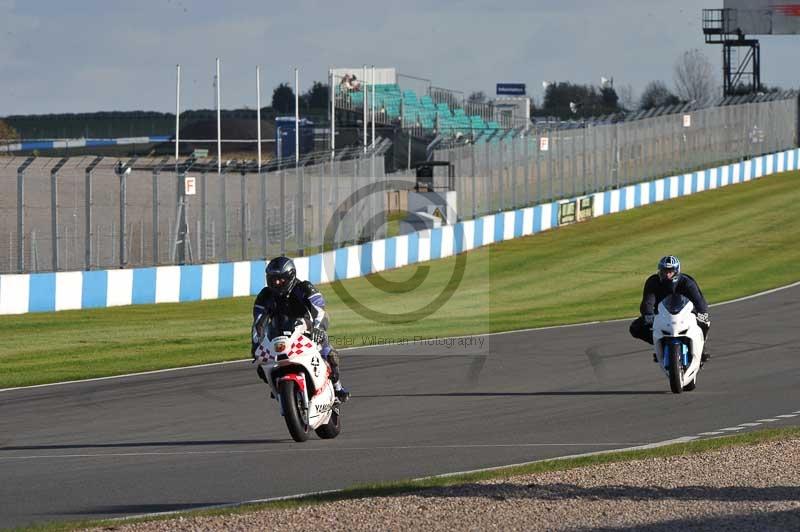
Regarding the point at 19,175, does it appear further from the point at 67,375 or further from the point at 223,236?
the point at 67,375

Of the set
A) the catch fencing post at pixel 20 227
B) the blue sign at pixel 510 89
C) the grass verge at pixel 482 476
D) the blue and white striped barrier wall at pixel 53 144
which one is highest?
the blue sign at pixel 510 89

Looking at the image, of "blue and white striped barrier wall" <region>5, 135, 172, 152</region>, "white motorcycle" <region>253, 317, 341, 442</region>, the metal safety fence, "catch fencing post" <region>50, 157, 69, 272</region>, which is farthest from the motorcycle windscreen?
"blue and white striped barrier wall" <region>5, 135, 172, 152</region>

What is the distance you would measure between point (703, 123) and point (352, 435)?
140 ft

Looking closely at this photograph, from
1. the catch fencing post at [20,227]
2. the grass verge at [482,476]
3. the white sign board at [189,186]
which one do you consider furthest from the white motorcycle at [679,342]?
the white sign board at [189,186]

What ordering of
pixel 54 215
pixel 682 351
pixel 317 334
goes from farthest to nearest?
pixel 54 215
pixel 682 351
pixel 317 334

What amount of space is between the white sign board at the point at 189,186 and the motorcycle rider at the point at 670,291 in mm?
14403

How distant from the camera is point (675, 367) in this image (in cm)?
1427

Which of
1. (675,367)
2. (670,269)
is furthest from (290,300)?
(670,269)

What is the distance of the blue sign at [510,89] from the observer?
7862 cm

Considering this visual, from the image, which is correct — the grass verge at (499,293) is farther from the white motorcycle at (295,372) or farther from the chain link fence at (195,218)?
the white motorcycle at (295,372)

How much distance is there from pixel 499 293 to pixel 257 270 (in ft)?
18.5

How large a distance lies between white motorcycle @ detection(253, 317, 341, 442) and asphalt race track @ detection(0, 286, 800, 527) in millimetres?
314

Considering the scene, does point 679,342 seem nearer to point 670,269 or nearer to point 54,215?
point 670,269

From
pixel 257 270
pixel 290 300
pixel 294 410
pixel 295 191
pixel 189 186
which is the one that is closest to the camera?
pixel 294 410
